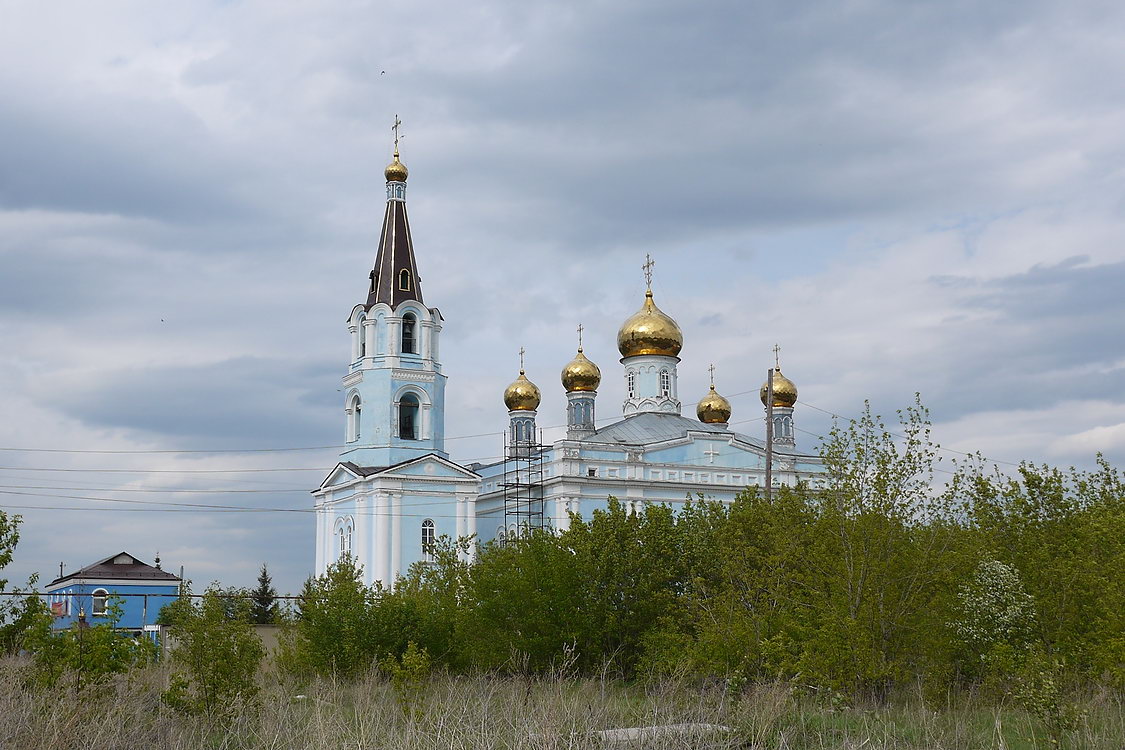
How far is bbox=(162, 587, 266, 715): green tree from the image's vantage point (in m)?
13.6

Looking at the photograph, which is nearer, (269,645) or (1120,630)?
(1120,630)

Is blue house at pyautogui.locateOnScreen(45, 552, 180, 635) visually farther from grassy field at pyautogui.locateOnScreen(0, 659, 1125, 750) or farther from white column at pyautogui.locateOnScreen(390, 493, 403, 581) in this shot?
grassy field at pyautogui.locateOnScreen(0, 659, 1125, 750)

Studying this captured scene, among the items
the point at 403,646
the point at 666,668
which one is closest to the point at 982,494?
the point at 666,668

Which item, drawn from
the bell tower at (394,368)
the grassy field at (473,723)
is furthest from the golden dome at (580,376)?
the grassy field at (473,723)

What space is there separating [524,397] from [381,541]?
1066 cm

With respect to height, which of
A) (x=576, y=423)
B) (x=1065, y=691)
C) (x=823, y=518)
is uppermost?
(x=576, y=423)

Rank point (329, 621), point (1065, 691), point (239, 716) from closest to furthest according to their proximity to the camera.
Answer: point (239, 716) → point (1065, 691) → point (329, 621)

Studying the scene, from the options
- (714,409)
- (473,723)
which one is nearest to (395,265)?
(714,409)

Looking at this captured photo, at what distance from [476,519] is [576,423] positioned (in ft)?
18.3

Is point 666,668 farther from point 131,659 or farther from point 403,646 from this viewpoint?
point 131,659

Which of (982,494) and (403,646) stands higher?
(982,494)

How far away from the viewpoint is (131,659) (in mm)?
13453

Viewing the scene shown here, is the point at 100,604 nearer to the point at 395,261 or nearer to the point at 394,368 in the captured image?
the point at 394,368

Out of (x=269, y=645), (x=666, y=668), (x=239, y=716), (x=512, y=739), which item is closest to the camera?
(x=512, y=739)
